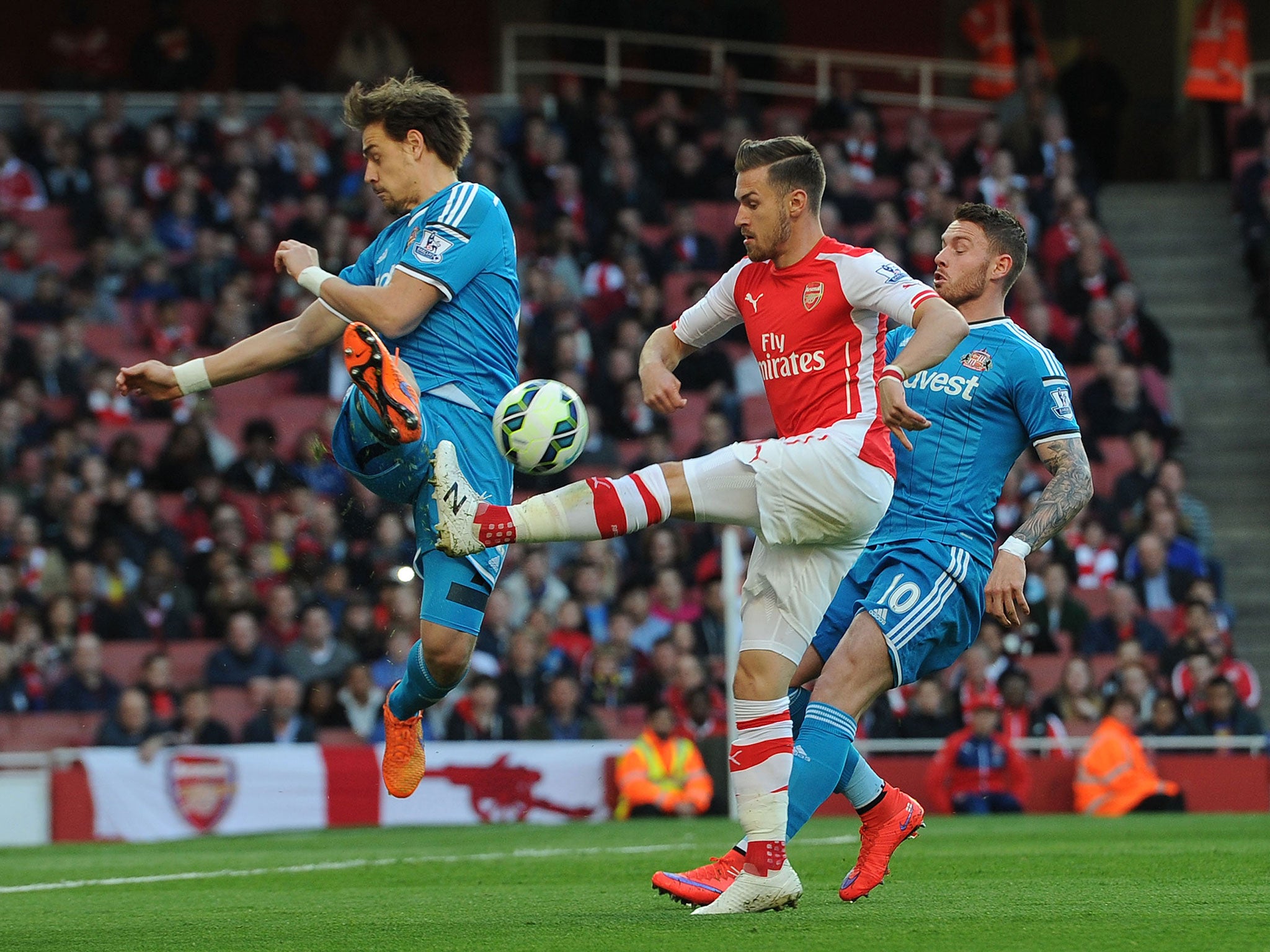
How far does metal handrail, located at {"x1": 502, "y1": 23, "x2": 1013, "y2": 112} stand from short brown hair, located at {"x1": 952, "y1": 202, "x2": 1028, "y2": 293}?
13.7 m

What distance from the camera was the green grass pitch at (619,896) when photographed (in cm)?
525

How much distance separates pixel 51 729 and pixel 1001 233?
8841 millimetres

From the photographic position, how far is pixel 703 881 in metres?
6.02

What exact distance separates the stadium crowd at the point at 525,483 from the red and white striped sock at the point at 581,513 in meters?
5.77

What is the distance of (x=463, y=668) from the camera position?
264 inches

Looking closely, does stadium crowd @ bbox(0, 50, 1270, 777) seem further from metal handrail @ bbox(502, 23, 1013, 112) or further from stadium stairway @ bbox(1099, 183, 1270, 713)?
metal handrail @ bbox(502, 23, 1013, 112)

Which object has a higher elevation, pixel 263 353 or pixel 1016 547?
pixel 263 353

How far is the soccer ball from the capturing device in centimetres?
595

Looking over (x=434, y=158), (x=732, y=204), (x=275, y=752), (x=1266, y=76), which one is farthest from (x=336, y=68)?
(x=434, y=158)

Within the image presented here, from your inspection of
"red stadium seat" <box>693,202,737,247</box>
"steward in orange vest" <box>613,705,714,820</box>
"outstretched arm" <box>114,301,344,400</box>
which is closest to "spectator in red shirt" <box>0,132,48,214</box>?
"red stadium seat" <box>693,202,737,247</box>

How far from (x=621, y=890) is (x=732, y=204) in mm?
13105

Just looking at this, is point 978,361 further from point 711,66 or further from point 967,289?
point 711,66

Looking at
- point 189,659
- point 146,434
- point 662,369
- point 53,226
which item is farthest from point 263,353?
point 53,226

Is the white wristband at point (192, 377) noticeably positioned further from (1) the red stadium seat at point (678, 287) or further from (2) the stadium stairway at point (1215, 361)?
(2) the stadium stairway at point (1215, 361)
